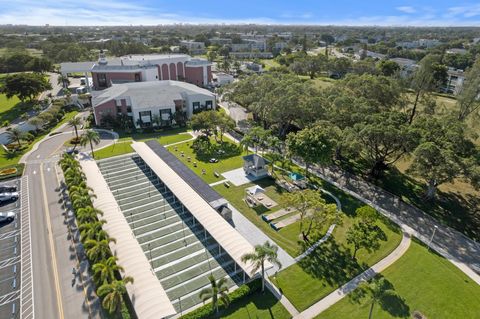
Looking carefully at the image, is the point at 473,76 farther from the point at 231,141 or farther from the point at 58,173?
the point at 58,173

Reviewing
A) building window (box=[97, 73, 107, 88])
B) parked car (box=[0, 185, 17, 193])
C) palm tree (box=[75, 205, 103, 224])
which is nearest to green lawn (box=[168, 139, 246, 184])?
palm tree (box=[75, 205, 103, 224])

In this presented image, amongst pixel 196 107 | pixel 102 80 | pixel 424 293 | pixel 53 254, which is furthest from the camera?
pixel 102 80

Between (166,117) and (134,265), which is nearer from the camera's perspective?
(134,265)

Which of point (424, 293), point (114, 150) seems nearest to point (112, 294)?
point (424, 293)

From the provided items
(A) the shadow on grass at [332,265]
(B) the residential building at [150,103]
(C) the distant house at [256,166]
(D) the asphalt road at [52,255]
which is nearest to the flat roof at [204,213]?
(A) the shadow on grass at [332,265]

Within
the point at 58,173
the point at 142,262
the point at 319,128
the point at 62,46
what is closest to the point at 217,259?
the point at 142,262

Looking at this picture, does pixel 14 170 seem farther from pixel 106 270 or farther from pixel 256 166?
pixel 256 166
